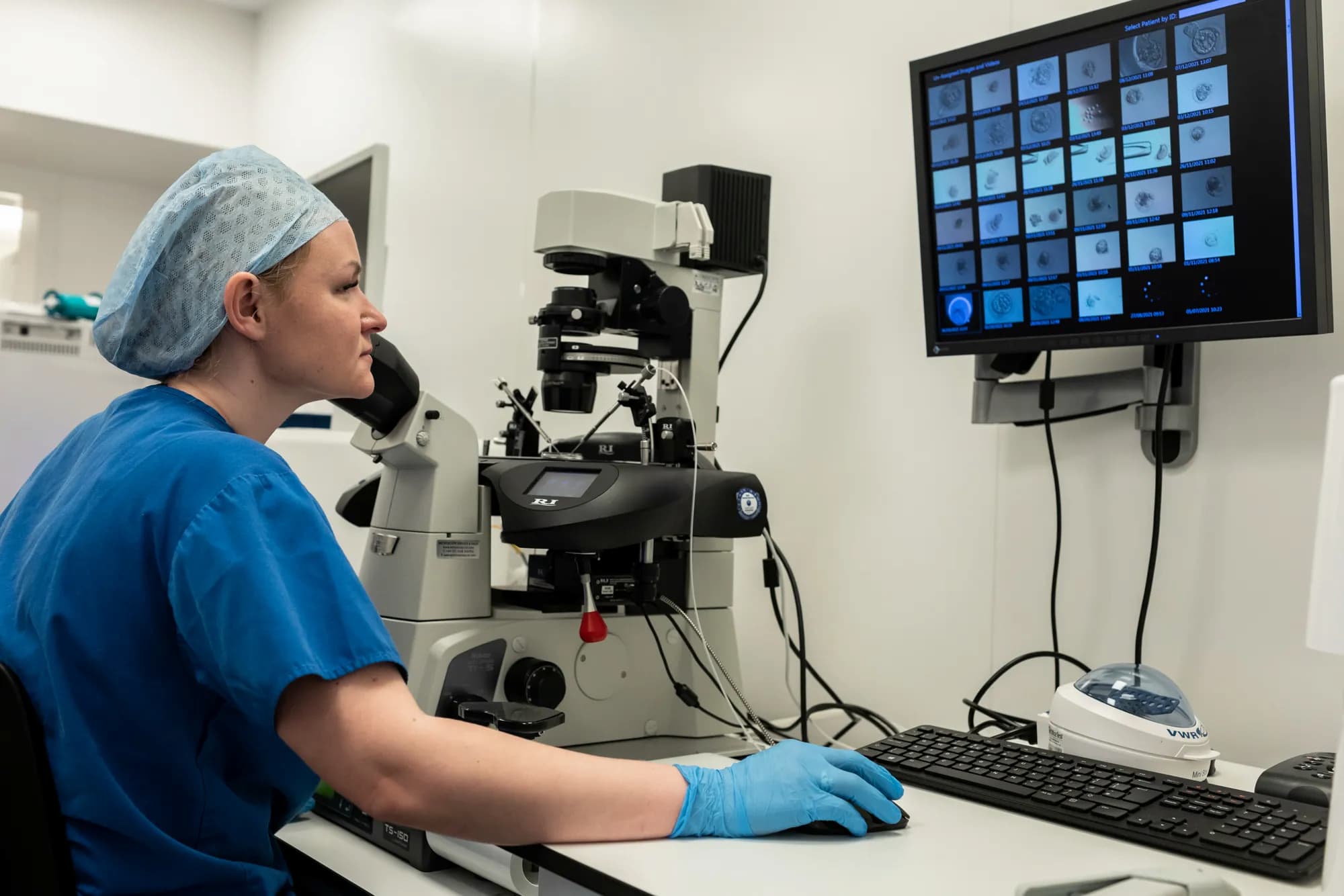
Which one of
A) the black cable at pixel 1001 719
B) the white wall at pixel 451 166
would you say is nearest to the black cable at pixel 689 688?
the black cable at pixel 1001 719

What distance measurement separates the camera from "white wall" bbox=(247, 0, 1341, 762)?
130 cm

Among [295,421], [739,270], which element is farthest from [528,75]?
[739,270]

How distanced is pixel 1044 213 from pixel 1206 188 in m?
0.19

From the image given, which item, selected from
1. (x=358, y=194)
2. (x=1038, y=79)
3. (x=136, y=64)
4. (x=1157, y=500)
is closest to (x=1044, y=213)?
(x=1038, y=79)

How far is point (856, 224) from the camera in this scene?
178 centimetres

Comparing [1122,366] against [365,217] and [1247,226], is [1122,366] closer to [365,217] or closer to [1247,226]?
[1247,226]

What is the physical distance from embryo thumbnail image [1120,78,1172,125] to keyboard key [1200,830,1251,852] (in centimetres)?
77

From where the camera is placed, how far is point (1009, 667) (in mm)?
1475

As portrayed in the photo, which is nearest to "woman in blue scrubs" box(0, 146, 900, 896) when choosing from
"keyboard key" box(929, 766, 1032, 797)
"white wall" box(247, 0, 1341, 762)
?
"keyboard key" box(929, 766, 1032, 797)

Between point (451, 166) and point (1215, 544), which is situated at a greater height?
point (451, 166)

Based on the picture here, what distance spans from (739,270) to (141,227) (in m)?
0.79

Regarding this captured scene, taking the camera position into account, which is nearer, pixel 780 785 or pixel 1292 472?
pixel 780 785

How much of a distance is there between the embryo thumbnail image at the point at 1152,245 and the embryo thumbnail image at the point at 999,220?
152 mm

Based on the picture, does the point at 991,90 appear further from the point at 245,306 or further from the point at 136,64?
the point at 136,64
